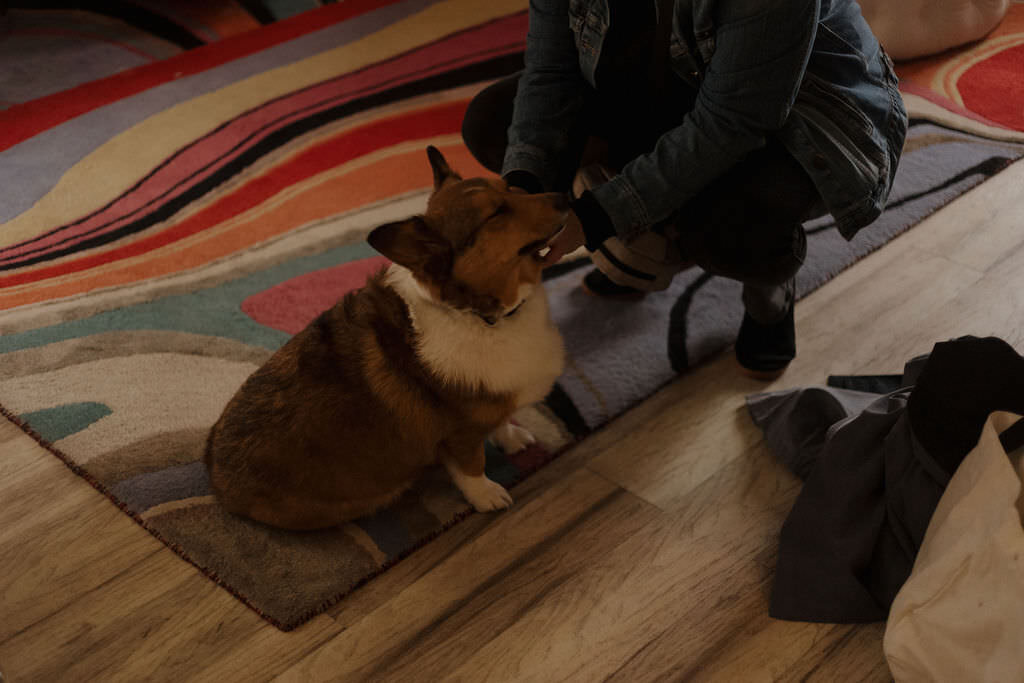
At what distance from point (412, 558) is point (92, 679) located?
1.97 feet

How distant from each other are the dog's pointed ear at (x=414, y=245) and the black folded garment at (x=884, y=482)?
826 millimetres

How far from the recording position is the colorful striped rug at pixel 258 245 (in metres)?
1.75

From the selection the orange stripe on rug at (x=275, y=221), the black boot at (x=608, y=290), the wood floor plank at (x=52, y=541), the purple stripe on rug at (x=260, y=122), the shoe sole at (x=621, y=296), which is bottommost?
the wood floor plank at (x=52, y=541)

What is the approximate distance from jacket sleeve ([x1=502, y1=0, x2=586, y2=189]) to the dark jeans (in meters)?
0.06

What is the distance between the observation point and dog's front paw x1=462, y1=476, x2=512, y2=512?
1681mm

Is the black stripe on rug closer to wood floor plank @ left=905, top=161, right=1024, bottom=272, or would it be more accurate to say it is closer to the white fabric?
wood floor plank @ left=905, top=161, right=1024, bottom=272

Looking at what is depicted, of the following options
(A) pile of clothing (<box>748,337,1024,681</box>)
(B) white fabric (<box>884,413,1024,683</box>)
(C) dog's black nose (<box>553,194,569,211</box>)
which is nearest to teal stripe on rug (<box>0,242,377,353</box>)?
(C) dog's black nose (<box>553,194,569,211</box>)

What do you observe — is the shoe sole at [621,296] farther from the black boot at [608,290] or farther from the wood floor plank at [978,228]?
the wood floor plank at [978,228]

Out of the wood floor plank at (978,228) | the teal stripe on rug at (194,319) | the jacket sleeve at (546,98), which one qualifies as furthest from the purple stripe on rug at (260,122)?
the wood floor plank at (978,228)

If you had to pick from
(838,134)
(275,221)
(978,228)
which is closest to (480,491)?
(838,134)

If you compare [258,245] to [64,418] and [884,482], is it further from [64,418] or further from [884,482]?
[884,482]

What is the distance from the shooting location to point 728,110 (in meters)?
1.55

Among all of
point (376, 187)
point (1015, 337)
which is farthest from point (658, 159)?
point (376, 187)

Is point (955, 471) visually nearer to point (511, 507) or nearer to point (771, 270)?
point (771, 270)
